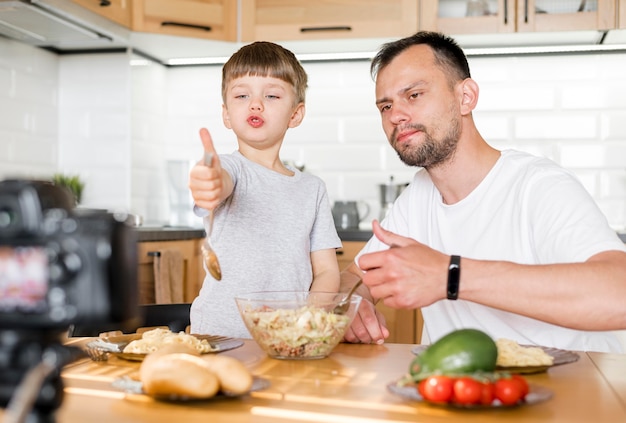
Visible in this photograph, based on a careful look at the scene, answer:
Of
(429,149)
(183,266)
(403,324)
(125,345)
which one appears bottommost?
(403,324)

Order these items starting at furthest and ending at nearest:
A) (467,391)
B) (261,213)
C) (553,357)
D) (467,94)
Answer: (467,94)
(261,213)
(553,357)
(467,391)

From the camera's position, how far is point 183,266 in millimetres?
3307

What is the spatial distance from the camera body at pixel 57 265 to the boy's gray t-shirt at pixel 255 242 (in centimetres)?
104

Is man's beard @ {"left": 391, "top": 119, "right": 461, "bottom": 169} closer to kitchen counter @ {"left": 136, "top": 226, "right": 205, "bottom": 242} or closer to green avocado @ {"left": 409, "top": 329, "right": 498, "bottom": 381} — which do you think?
green avocado @ {"left": 409, "top": 329, "right": 498, "bottom": 381}

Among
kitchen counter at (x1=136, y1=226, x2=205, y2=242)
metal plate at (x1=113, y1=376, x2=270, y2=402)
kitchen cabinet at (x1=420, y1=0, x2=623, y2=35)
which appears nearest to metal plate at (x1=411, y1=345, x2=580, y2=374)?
metal plate at (x1=113, y1=376, x2=270, y2=402)

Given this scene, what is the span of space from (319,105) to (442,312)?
2224mm

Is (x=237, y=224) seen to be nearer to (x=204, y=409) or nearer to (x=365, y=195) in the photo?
(x=204, y=409)

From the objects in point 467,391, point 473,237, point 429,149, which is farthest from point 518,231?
point 467,391

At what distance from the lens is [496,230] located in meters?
1.71

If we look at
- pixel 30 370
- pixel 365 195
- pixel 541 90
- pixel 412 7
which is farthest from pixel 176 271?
pixel 30 370

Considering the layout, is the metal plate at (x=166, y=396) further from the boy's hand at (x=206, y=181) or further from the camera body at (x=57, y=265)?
the boy's hand at (x=206, y=181)

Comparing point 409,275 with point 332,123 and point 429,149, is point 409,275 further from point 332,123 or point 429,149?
point 332,123

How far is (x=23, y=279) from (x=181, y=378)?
0.87 feet

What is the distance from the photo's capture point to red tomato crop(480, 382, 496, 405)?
0.87m
